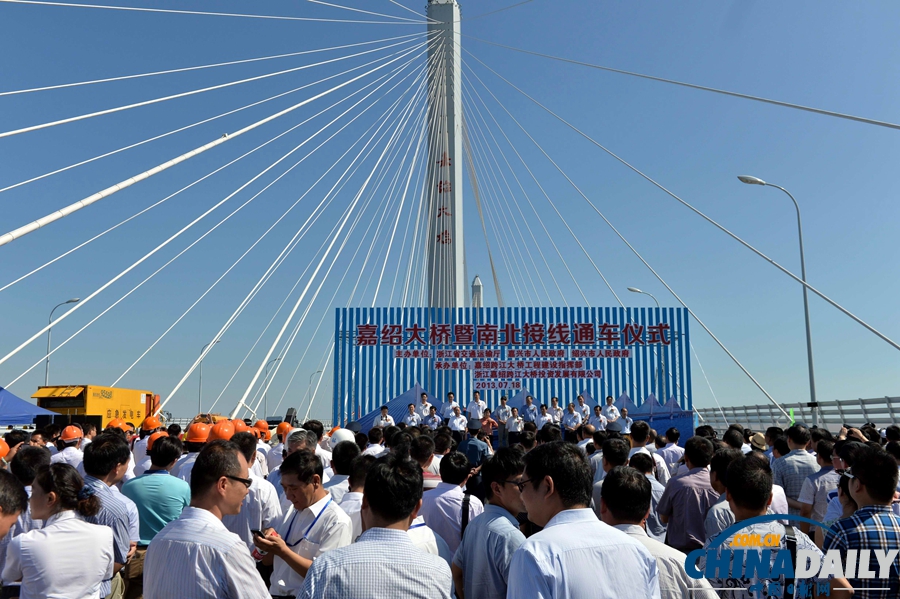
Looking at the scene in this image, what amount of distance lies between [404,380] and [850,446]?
1567 centimetres

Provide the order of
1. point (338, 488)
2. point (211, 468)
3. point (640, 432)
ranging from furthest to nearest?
point (640, 432) < point (338, 488) < point (211, 468)

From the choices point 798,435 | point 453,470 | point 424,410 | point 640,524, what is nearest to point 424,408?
point 424,410

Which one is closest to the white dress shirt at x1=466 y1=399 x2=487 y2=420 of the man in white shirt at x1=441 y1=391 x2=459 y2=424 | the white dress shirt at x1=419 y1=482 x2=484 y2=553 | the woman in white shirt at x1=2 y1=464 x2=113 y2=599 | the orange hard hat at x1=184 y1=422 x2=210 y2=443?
the man in white shirt at x1=441 y1=391 x2=459 y2=424

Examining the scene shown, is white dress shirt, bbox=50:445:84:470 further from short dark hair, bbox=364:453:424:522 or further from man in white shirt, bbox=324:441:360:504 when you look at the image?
short dark hair, bbox=364:453:424:522

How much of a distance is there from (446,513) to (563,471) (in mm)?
1559

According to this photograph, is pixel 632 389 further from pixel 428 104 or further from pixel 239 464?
pixel 239 464

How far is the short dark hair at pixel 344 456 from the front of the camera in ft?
14.8

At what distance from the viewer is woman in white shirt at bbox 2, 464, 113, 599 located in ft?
9.52

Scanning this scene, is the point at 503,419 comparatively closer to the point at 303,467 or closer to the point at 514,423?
the point at 514,423

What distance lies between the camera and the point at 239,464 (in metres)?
2.65

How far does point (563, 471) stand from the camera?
7.62 feet

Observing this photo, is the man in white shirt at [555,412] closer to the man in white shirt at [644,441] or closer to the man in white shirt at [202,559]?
the man in white shirt at [644,441]

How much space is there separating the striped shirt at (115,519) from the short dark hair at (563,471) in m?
2.32

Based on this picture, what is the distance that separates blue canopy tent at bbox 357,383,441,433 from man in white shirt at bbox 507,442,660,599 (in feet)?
52.3
